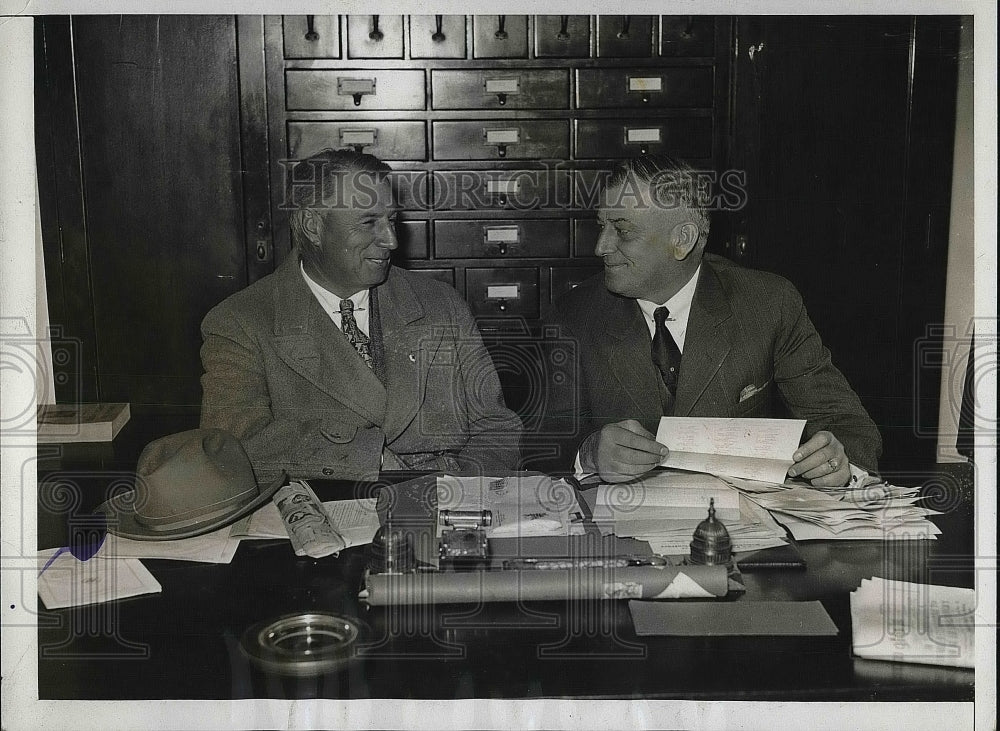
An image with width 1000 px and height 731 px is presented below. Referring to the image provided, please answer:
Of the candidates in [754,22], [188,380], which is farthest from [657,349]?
[188,380]

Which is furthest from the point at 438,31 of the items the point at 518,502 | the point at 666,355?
the point at 518,502

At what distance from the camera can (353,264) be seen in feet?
6.87

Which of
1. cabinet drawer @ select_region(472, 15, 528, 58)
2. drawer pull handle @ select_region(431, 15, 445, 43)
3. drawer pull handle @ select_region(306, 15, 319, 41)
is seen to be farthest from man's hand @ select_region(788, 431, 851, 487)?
drawer pull handle @ select_region(306, 15, 319, 41)

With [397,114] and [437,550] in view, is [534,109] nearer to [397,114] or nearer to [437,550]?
[397,114]

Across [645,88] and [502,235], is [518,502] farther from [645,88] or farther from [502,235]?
[645,88]

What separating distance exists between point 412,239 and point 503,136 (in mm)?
340

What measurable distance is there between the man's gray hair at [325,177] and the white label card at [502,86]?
1.07 ft

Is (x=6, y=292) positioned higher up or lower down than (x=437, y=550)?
higher up

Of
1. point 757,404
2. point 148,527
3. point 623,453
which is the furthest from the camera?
point 757,404

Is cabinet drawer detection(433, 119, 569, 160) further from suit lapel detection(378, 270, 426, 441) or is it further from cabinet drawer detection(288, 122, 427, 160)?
suit lapel detection(378, 270, 426, 441)

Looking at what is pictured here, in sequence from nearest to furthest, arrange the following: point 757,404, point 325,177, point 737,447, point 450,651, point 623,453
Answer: point 450,651, point 737,447, point 623,453, point 325,177, point 757,404

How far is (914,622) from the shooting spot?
146 cm

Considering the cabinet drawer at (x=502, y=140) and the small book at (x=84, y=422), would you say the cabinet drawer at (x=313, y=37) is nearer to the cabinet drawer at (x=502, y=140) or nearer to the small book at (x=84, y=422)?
the cabinet drawer at (x=502, y=140)

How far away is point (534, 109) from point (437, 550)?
114 centimetres
